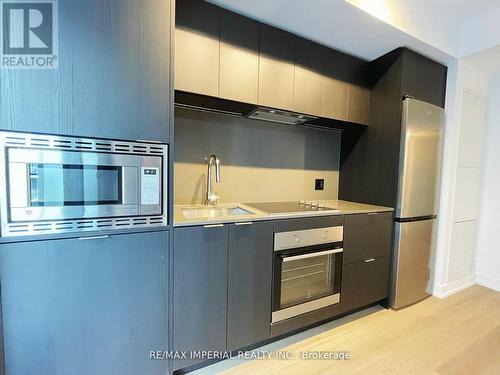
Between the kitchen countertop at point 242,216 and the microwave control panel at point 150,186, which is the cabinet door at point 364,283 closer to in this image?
the kitchen countertop at point 242,216

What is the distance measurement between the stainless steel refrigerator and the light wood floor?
23cm

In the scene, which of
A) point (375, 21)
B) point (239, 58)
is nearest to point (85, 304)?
point (239, 58)

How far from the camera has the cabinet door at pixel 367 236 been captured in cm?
194

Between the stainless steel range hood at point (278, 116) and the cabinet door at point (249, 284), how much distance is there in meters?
0.92

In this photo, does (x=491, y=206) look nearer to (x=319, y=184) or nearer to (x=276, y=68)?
(x=319, y=184)

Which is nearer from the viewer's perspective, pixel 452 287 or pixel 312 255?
pixel 312 255

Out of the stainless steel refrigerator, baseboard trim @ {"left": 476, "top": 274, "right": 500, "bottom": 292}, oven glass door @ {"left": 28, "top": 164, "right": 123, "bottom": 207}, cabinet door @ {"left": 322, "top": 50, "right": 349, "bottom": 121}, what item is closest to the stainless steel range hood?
cabinet door @ {"left": 322, "top": 50, "right": 349, "bottom": 121}

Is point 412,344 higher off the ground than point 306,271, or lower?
lower

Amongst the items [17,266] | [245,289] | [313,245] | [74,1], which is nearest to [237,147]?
[313,245]

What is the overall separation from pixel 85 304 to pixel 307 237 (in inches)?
53.2

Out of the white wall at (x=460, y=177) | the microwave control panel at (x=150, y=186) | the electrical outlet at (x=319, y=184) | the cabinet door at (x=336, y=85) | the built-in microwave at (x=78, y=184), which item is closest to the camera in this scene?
the built-in microwave at (x=78, y=184)

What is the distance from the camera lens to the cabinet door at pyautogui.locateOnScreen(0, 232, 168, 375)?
1004 mm

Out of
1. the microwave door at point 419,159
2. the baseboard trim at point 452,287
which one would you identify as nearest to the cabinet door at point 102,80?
the microwave door at point 419,159

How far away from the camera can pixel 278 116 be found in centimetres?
209
